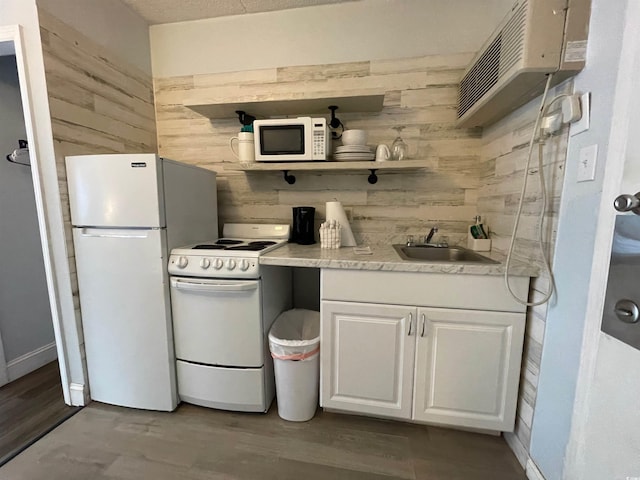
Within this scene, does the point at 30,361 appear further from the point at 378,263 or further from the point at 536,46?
the point at 536,46

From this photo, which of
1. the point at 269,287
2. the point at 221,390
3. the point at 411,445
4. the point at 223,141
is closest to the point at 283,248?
the point at 269,287

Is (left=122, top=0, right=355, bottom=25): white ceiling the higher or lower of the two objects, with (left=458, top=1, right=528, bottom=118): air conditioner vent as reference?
higher

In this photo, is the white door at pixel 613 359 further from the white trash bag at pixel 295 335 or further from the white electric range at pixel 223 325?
the white electric range at pixel 223 325

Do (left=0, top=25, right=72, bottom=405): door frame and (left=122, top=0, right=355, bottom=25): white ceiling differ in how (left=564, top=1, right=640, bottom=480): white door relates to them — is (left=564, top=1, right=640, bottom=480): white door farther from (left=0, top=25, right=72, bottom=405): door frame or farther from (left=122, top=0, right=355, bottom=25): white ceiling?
(left=0, top=25, right=72, bottom=405): door frame

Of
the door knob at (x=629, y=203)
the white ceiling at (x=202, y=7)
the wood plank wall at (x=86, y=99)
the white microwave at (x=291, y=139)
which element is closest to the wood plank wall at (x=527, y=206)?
the door knob at (x=629, y=203)

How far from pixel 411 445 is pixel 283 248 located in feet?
4.18

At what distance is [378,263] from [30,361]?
8.42 feet

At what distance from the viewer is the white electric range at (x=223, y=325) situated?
60.1 inches

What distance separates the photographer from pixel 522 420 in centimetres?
137

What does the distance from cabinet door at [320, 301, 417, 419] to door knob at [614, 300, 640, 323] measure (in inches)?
28.7

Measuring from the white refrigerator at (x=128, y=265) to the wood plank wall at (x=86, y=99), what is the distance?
0.38 ft

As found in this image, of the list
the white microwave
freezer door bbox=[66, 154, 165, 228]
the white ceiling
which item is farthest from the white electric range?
the white ceiling

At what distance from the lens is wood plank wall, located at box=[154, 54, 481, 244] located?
1915 mm

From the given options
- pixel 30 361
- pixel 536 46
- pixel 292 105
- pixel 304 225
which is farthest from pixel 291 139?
pixel 30 361
